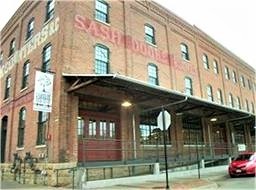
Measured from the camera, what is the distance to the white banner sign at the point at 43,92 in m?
14.6

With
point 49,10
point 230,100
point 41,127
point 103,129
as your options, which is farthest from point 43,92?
point 230,100

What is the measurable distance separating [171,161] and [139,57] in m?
6.75

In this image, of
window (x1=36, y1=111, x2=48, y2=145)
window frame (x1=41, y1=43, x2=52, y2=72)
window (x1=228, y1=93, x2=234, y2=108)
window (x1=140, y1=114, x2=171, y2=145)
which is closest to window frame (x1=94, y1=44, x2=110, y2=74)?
window frame (x1=41, y1=43, x2=52, y2=72)

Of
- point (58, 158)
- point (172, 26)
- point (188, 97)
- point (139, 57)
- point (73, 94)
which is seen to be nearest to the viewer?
point (58, 158)

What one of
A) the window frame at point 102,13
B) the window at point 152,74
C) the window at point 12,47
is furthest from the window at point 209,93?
the window at point 12,47

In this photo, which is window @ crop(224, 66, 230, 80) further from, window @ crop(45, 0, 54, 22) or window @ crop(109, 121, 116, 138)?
window @ crop(45, 0, 54, 22)

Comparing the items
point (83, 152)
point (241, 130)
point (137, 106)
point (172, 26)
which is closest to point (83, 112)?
point (83, 152)

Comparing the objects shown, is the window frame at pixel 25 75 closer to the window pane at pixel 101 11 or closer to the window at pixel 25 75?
the window at pixel 25 75

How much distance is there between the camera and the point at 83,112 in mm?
16828

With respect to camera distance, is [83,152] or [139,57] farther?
[139,57]

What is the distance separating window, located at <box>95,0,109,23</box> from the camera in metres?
19.1

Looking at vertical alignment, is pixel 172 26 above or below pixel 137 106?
above

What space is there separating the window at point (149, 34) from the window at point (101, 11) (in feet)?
12.4

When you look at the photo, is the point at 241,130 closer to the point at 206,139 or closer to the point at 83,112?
the point at 206,139
